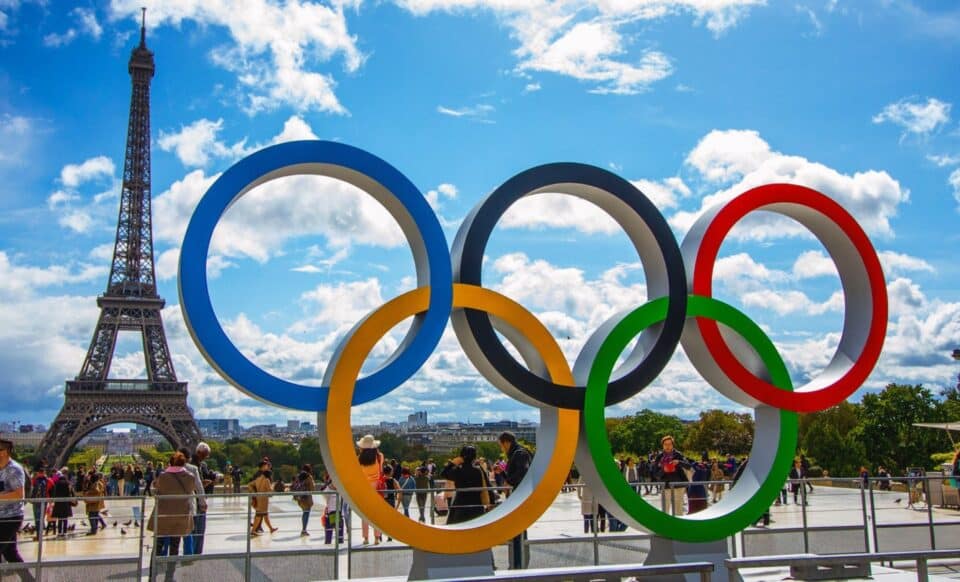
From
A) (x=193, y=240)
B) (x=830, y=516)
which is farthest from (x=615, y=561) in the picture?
(x=830, y=516)

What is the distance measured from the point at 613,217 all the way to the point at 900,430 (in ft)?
146

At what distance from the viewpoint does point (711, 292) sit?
10.5 meters

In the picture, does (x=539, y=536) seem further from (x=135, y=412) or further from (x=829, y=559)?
(x=135, y=412)

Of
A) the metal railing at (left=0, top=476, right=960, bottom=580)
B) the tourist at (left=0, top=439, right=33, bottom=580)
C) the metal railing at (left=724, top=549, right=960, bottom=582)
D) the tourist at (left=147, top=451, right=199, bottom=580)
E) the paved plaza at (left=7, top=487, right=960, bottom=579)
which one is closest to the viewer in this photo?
the metal railing at (left=724, top=549, right=960, bottom=582)

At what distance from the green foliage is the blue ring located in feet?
211

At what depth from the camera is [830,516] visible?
19.2 m

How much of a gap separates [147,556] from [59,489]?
496cm

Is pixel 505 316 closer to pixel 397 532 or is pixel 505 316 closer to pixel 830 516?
pixel 397 532

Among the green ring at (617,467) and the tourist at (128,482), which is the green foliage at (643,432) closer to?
the tourist at (128,482)

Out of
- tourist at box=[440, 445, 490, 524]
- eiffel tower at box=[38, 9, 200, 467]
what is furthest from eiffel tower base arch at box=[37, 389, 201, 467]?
tourist at box=[440, 445, 490, 524]

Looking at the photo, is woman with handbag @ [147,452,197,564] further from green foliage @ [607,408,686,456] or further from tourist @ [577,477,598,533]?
green foliage @ [607,408,686,456]

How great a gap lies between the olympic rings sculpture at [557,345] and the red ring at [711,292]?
0.02 meters

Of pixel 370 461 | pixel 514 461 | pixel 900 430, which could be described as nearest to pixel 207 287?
pixel 514 461

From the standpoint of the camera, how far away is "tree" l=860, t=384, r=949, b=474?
47156 mm
